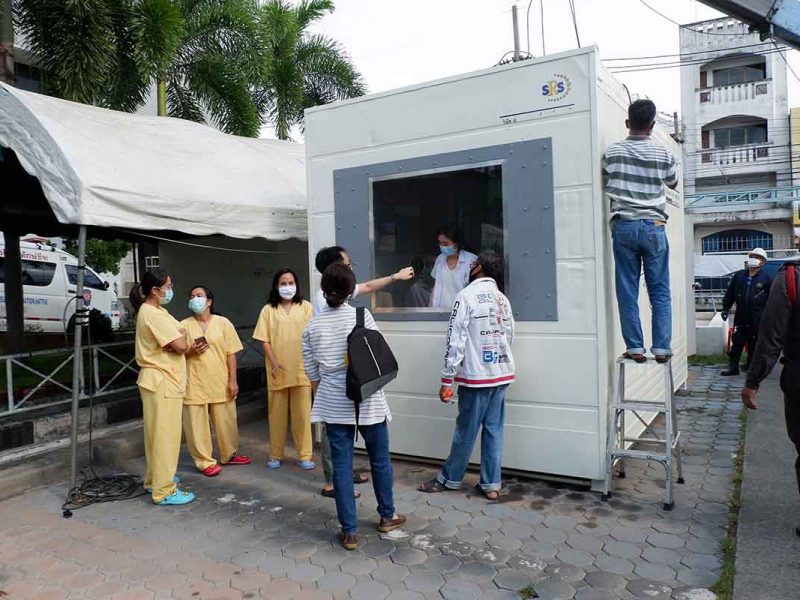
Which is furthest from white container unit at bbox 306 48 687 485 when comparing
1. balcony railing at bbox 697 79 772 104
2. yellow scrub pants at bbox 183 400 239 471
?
balcony railing at bbox 697 79 772 104

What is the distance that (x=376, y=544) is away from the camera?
12.8 feet

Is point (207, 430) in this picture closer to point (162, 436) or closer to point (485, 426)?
point (162, 436)

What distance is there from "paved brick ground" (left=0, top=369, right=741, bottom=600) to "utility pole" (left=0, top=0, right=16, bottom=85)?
7.24 meters

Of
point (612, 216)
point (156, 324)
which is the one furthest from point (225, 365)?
point (612, 216)

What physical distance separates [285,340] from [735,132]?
30747mm

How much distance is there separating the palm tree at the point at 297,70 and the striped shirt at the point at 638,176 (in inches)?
450

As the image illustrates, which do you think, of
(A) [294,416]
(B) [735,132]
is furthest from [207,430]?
(B) [735,132]

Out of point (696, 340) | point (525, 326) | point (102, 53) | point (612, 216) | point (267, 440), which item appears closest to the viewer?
point (612, 216)

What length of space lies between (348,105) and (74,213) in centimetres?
235

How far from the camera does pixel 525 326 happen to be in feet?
15.6

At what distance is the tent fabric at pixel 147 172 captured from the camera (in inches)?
187

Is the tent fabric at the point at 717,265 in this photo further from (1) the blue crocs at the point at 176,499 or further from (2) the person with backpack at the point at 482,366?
(1) the blue crocs at the point at 176,499

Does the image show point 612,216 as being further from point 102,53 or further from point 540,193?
point 102,53

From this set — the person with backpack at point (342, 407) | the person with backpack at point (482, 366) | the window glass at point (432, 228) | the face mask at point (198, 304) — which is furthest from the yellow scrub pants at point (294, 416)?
the person with backpack at point (342, 407)
